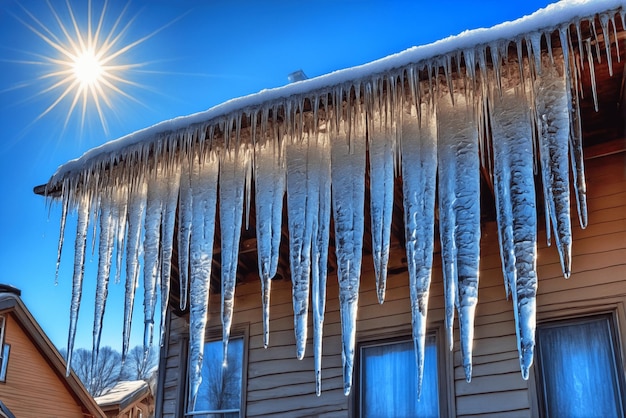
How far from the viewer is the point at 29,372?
15328mm

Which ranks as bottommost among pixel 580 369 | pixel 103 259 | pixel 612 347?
pixel 580 369

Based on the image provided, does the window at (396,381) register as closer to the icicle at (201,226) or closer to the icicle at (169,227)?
the icicle at (201,226)

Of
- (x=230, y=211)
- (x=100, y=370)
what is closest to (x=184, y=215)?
(x=230, y=211)

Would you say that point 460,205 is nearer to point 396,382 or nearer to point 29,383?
point 396,382

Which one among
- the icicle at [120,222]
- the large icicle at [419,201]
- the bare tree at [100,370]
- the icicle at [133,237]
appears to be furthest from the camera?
the bare tree at [100,370]

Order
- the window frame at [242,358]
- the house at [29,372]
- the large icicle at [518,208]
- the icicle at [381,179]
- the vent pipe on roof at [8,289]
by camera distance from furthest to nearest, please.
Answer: the vent pipe on roof at [8,289] → the house at [29,372] → the window frame at [242,358] → the icicle at [381,179] → the large icicle at [518,208]

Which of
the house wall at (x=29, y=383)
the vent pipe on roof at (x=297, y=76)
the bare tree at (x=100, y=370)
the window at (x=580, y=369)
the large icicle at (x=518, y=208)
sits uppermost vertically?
the bare tree at (x=100, y=370)

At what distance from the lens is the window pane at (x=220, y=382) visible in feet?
19.9

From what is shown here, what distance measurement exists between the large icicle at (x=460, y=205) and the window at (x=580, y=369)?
948 millimetres

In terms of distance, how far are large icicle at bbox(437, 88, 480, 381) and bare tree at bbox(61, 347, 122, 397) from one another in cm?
2995

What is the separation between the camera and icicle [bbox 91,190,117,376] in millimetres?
5070

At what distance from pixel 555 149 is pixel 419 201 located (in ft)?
2.74

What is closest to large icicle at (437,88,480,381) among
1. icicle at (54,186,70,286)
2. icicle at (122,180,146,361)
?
icicle at (122,180,146,361)

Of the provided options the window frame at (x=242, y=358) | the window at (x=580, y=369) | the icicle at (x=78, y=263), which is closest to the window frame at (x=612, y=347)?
the window at (x=580, y=369)
